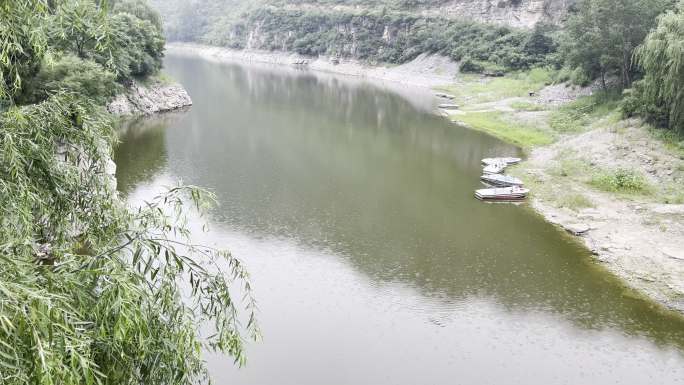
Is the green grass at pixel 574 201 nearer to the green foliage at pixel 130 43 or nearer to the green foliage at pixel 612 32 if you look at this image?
the green foliage at pixel 612 32

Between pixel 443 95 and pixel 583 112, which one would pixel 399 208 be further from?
pixel 443 95

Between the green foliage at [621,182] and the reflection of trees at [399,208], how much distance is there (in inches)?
296

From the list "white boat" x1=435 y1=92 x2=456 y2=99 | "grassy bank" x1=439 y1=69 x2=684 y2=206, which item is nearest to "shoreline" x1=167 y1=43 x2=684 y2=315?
"grassy bank" x1=439 y1=69 x2=684 y2=206

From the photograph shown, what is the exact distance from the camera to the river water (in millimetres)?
18953

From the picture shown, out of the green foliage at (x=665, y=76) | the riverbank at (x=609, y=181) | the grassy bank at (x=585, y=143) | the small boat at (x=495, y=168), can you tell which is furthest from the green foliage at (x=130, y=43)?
the green foliage at (x=665, y=76)

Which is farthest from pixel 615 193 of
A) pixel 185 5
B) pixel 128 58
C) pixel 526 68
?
pixel 185 5

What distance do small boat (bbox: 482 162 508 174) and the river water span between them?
1220 mm

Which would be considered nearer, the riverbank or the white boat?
the riverbank

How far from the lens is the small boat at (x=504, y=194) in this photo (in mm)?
35594

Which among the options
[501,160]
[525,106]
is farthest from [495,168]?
[525,106]

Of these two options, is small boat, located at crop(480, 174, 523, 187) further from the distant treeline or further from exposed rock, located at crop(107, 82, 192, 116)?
exposed rock, located at crop(107, 82, 192, 116)

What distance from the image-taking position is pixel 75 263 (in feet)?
23.2

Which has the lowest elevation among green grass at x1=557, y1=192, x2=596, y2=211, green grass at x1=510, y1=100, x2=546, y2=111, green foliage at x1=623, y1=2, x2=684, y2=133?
green grass at x1=557, y1=192, x2=596, y2=211

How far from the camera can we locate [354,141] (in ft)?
171
